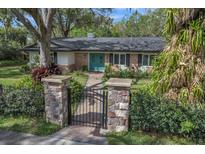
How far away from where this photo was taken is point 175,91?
804 centimetres

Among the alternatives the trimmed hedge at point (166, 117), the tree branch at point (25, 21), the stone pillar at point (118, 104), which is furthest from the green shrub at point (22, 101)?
the tree branch at point (25, 21)

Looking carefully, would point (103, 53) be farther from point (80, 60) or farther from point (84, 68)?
point (80, 60)

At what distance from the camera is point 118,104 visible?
7.21 m

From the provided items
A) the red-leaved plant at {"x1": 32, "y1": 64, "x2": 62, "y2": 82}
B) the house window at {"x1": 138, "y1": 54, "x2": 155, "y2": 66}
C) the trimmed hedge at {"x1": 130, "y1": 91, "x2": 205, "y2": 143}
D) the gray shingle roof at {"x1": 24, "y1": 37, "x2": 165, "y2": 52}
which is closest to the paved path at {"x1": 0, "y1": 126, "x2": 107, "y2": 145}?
the trimmed hedge at {"x1": 130, "y1": 91, "x2": 205, "y2": 143}

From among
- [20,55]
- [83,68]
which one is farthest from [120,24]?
[83,68]

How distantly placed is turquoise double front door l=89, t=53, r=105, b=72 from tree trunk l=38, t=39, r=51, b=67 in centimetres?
1079

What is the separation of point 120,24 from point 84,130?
1702 inches

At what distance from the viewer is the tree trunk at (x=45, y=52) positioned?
42.0 feet

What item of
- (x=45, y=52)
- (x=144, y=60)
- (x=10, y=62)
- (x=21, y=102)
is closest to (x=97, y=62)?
(x=144, y=60)

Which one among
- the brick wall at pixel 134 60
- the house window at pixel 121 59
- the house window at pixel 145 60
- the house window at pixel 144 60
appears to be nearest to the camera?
the house window at pixel 144 60

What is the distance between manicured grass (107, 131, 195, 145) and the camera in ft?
21.9

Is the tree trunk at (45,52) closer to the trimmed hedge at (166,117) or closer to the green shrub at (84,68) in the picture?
the trimmed hedge at (166,117)

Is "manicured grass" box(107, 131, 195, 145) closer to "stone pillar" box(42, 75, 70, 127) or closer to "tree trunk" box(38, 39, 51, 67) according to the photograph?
"stone pillar" box(42, 75, 70, 127)

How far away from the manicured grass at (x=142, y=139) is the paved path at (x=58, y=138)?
340mm
